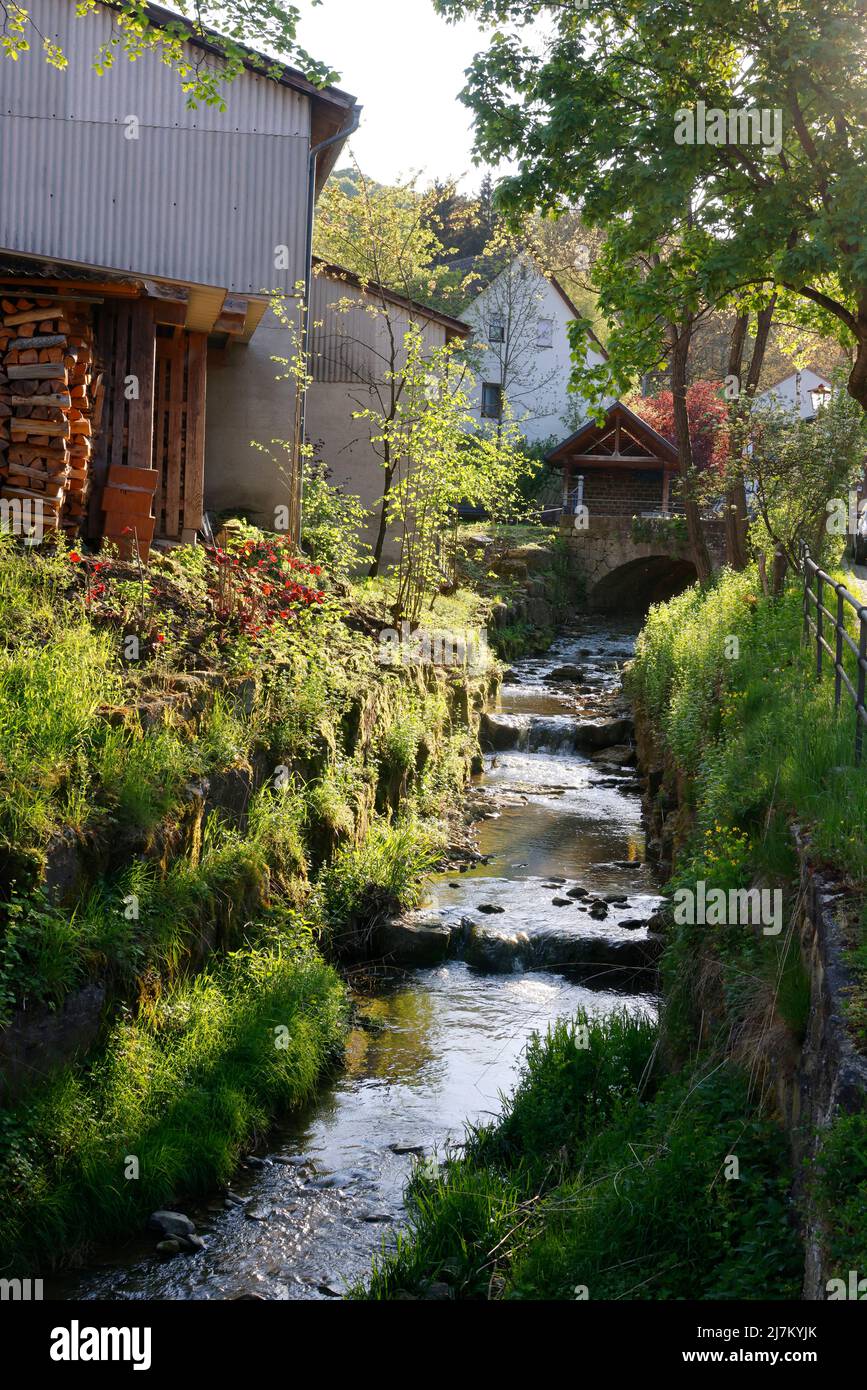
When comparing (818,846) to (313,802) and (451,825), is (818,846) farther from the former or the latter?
(451,825)

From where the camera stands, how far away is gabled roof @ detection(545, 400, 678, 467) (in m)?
37.3

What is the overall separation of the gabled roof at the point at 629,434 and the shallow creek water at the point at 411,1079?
76.8ft

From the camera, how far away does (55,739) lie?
7.44 meters

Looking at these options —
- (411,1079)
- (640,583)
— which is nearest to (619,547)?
(640,583)

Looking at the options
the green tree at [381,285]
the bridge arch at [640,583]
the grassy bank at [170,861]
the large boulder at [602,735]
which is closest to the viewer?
the grassy bank at [170,861]

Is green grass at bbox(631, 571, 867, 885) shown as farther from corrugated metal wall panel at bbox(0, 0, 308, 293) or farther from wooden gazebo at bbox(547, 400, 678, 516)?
wooden gazebo at bbox(547, 400, 678, 516)

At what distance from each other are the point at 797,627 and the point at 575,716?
851cm

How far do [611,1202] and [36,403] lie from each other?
27.3 feet

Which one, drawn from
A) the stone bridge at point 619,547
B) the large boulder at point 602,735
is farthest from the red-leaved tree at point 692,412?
the large boulder at point 602,735

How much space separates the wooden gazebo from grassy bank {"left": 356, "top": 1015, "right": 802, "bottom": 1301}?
3189cm

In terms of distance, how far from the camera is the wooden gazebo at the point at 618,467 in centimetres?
3766

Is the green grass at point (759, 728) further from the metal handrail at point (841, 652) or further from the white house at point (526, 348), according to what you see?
the white house at point (526, 348)

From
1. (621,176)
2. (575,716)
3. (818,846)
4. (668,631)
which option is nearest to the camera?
(818,846)
